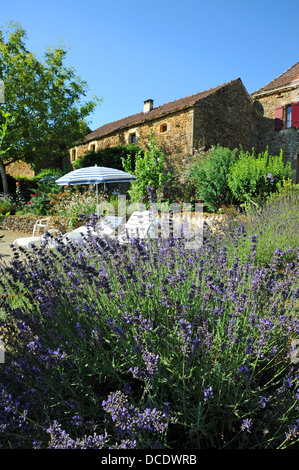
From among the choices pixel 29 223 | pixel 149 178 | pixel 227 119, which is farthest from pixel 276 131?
pixel 29 223

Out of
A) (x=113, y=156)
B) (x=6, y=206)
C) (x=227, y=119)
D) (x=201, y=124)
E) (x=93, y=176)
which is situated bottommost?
(x=6, y=206)

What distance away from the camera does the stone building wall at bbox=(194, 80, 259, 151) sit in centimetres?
1363

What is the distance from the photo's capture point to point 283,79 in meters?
15.9

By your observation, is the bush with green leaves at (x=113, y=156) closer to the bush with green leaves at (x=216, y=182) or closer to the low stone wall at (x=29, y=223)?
the low stone wall at (x=29, y=223)

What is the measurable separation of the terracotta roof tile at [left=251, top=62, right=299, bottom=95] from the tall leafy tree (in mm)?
9466

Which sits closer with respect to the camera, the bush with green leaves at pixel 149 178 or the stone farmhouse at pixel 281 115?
the bush with green leaves at pixel 149 178

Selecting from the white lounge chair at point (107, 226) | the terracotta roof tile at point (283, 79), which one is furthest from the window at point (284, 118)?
the white lounge chair at point (107, 226)

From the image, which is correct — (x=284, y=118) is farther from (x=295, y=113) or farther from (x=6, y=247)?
(x=6, y=247)

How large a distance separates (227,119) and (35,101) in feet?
31.6

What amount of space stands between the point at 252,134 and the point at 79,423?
58.8ft

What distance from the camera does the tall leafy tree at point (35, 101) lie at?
49.5 feet

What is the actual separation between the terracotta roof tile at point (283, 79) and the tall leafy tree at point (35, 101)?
9.47 meters
